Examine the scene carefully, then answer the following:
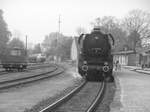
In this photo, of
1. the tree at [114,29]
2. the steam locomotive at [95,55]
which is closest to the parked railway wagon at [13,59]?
the steam locomotive at [95,55]

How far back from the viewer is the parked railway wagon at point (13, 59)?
24953 mm

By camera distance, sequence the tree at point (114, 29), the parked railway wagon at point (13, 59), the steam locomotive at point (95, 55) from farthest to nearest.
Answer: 1. the tree at point (114, 29)
2. the parked railway wagon at point (13, 59)
3. the steam locomotive at point (95, 55)

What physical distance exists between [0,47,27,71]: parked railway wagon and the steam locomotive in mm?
9333

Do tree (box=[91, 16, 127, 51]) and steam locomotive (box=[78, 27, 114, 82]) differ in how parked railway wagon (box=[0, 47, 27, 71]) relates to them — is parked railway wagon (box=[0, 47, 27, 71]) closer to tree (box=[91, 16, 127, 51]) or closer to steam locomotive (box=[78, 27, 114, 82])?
steam locomotive (box=[78, 27, 114, 82])

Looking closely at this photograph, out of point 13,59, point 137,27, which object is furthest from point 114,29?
point 13,59

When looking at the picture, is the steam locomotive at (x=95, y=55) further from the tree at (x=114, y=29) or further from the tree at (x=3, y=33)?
the tree at (x=114, y=29)

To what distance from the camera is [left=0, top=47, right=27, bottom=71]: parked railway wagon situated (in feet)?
81.9

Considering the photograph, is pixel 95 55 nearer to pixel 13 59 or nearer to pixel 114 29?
pixel 13 59

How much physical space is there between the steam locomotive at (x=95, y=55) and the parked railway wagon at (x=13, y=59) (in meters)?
9.33

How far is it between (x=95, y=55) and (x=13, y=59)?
10423mm

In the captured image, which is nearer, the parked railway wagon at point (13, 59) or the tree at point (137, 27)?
the parked railway wagon at point (13, 59)

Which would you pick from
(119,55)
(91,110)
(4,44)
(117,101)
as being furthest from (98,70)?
(119,55)

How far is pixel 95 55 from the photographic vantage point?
1823 cm

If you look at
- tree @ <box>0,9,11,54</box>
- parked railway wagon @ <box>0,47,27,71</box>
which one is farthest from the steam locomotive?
tree @ <box>0,9,11,54</box>
